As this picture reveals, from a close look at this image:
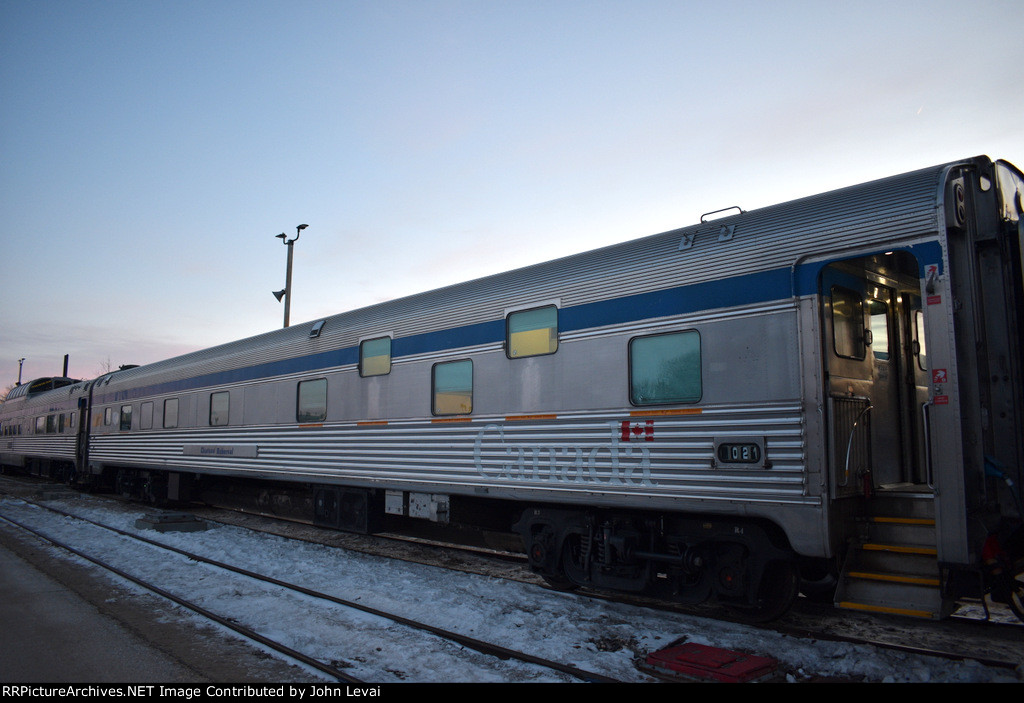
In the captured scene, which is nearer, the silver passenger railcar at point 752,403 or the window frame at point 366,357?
the silver passenger railcar at point 752,403

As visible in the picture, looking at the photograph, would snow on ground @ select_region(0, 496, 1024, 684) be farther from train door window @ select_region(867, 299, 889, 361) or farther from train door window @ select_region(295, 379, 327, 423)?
train door window @ select_region(867, 299, 889, 361)

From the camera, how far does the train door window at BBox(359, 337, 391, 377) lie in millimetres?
9797

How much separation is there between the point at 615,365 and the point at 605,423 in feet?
1.96

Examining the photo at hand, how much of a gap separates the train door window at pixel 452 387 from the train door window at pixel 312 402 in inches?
115

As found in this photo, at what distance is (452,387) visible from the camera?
862 centimetres

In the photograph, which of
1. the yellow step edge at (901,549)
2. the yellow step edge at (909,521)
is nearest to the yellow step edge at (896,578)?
the yellow step edge at (901,549)

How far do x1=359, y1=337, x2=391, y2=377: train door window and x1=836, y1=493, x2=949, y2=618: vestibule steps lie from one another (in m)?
6.42

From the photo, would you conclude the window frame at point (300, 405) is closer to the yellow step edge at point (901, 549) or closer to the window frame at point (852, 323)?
the window frame at point (852, 323)

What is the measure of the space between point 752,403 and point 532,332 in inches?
110

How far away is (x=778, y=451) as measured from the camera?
18.2 feet

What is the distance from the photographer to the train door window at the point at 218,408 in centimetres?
1381

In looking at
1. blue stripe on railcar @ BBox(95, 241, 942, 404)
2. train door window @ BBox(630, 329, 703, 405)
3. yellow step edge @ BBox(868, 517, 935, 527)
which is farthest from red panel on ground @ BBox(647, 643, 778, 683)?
blue stripe on railcar @ BBox(95, 241, 942, 404)

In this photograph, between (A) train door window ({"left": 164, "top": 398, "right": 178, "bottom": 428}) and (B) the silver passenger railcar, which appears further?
(A) train door window ({"left": 164, "top": 398, "right": 178, "bottom": 428})

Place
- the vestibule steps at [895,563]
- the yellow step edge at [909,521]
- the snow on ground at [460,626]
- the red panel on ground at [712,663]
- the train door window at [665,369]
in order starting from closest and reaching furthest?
1. the red panel on ground at [712,663]
2. the vestibule steps at [895,563]
3. the snow on ground at [460,626]
4. the yellow step edge at [909,521]
5. the train door window at [665,369]
